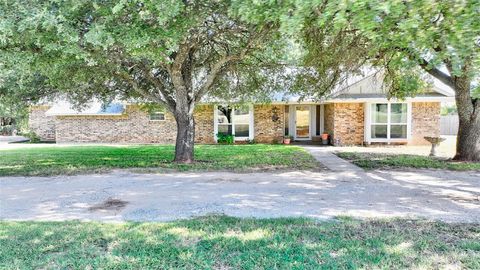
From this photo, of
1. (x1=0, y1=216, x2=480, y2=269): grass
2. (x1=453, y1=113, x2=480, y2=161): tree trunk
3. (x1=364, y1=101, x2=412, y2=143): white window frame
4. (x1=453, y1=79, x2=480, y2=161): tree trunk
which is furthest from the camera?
(x1=364, y1=101, x2=412, y2=143): white window frame

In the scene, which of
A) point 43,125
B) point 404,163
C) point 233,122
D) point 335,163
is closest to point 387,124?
point 404,163

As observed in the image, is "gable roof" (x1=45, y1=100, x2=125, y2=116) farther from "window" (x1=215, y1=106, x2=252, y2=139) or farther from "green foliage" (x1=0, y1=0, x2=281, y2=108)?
"green foliage" (x1=0, y1=0, x2=281, y2=108)

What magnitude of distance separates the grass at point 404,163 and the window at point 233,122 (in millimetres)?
7921

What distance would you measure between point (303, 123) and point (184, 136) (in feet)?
38.5

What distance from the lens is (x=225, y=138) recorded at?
21109 millimetres

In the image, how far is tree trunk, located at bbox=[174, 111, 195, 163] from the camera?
41.0 ft

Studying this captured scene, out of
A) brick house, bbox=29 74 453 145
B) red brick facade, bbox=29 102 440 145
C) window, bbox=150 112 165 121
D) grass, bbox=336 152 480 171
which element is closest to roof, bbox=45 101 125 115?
brick house, bbox=29 74 453 145

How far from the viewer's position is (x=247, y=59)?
13.4 m

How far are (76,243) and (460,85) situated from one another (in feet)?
39.1

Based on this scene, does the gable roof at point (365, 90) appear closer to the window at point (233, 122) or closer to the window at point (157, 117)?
the window at point (233, 122)

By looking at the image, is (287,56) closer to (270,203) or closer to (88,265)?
(270,203)

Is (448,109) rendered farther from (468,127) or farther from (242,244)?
(242,244)

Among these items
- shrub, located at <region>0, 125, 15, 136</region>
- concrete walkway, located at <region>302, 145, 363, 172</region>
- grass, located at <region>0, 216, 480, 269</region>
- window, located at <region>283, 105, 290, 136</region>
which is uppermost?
window, located at <region>283, 105, 290, 136</region>

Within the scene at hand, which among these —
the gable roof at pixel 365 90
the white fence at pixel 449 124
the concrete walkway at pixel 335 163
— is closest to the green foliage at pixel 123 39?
the concrete walkway at pixel 335 163
